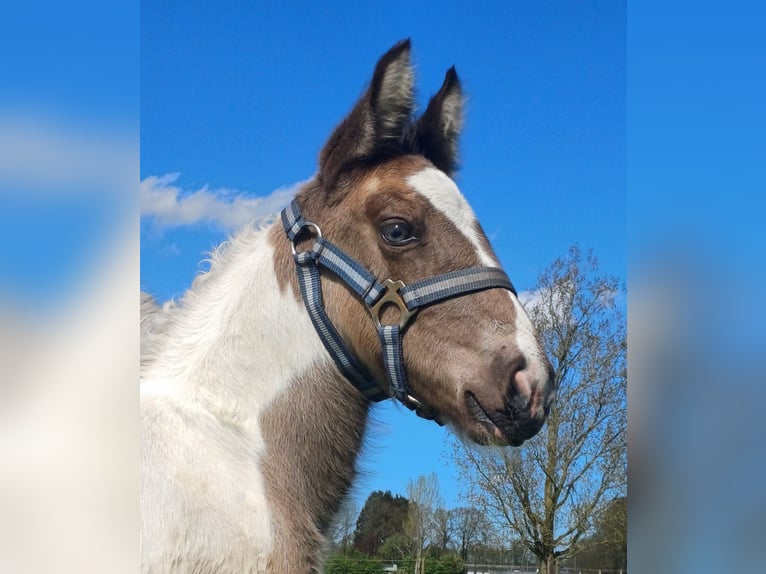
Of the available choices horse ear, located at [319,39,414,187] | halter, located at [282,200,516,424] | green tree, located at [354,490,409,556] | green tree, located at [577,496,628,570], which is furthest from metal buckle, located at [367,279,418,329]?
green tree, located at [577,496,628,570]

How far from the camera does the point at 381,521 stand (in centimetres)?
598

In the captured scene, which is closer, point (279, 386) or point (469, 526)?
point (279, 386)

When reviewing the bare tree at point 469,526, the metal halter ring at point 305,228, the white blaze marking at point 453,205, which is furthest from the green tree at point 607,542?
the metal halter ring at point 305,228

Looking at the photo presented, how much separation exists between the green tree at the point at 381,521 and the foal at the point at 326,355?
3696 millimetres

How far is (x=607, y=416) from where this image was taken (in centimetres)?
608

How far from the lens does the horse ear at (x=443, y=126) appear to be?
6.86 feet

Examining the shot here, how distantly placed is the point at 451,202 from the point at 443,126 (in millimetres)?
344

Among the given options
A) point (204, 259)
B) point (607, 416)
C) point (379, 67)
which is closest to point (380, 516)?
point (607, 416)

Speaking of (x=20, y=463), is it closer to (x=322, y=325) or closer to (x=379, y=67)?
(x=322, y=325)

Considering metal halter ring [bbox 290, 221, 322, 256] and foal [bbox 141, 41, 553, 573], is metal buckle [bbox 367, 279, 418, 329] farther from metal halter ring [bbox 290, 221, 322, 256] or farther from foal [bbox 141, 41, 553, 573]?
metal halter ring [bbox 290, 221, 322, 256]

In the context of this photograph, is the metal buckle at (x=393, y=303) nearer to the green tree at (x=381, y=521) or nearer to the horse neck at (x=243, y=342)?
the horse neck at (x=243, y=342)

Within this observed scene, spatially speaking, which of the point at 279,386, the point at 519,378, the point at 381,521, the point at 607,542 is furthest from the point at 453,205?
the point at 607,542

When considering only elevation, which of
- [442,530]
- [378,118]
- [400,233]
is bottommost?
[442,530]

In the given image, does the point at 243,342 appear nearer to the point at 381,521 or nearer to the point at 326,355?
the point at 326,355
